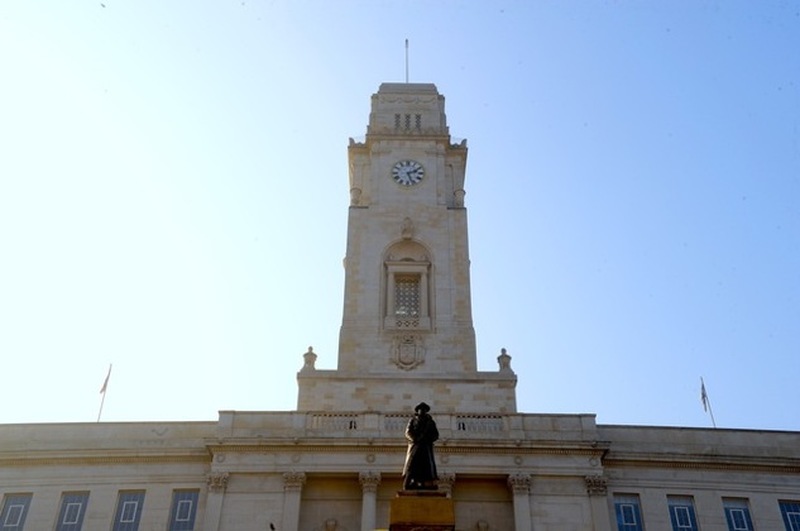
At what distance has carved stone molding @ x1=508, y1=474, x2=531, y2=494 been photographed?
108 ft

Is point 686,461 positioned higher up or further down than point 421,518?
higher up

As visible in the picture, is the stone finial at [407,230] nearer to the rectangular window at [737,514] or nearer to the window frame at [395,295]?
the window frame at [395,295]

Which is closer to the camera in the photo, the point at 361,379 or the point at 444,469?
the point at 444,469

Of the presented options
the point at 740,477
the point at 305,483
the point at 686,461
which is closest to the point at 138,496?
the point at 305,483

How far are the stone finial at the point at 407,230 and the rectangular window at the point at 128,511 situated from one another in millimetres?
18311

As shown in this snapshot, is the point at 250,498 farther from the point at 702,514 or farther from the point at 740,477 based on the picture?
the point at 740,477

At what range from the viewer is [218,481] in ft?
109

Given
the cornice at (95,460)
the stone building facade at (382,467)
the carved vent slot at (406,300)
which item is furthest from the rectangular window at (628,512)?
the cornice at (95,460)

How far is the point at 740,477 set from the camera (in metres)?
35.0

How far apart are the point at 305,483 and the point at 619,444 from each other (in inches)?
554

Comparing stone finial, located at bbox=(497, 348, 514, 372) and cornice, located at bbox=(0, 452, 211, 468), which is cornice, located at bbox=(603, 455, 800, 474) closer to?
stone finial, located at bbox=(497, 348, 514, 372)

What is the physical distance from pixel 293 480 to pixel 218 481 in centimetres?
316

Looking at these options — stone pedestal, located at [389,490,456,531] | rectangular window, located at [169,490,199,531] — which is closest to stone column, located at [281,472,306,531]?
rectangular window, located at [169,490,199,531]

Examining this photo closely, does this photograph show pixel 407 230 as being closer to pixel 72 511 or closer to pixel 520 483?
pixel 520 483
